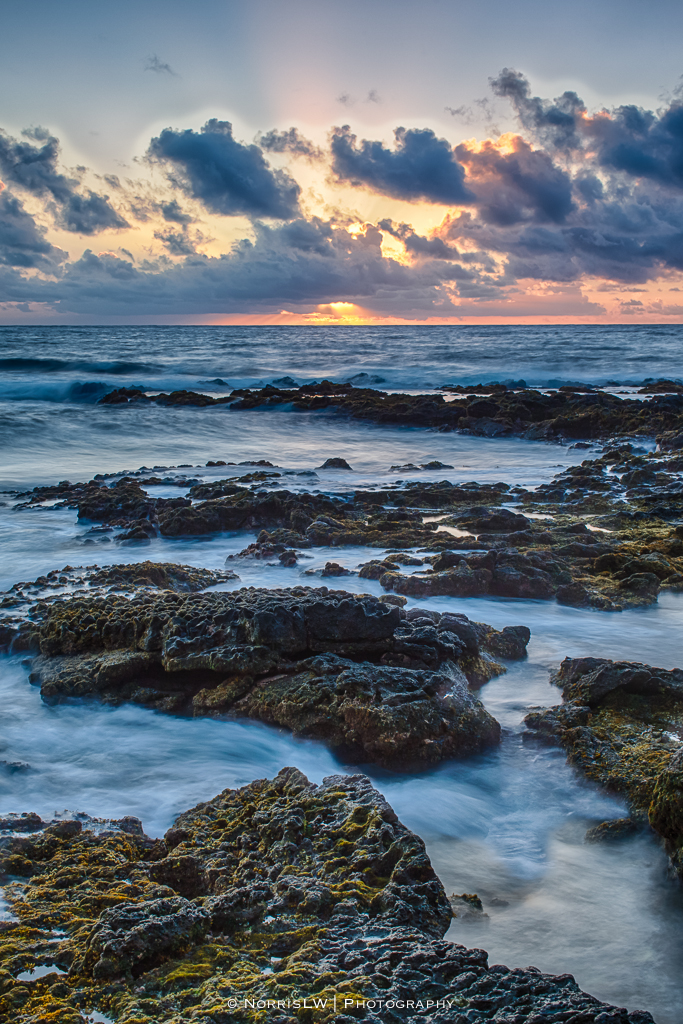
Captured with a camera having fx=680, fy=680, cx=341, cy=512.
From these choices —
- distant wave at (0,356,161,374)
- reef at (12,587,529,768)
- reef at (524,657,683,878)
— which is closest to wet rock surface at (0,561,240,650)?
reef at (12,587,529,768)

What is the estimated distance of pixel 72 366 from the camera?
38.0m

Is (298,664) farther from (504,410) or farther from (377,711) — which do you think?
(504,410)

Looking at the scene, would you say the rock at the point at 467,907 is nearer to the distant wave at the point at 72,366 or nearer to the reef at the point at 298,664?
the reef at the point at 298,664

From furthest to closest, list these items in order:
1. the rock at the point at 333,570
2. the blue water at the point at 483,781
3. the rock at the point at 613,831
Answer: the rock at the point at 333,570 < the rock at the point at 613,831 < the blue water at the point at 483,781

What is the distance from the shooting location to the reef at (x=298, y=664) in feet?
11.3

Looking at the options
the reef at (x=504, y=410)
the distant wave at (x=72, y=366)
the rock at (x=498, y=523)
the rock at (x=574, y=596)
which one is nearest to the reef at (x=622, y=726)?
the rock at (x=574, y=596)

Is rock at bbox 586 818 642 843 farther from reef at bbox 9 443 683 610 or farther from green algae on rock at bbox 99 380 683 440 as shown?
green algae on rock at bbox 99 380 683 440

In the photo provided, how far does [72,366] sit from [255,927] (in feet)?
131

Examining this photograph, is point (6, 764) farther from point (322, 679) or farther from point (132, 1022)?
point (132, 1022)

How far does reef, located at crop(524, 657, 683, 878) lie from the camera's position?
310 cm

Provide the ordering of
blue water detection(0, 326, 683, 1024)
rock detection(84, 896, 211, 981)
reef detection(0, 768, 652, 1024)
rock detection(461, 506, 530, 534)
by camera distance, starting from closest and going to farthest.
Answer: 1. reef detection(0, 768, 652, 1024)
2. rock detection(84, 896, 211, 981)
3. blue water detection(0, 326, 683, 1024)
4. rock detection(461, 506, 530, 534)

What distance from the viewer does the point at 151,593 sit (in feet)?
17.8

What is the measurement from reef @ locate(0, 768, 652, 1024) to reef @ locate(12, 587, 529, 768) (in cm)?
66

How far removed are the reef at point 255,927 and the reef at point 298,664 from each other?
2.18 ft
